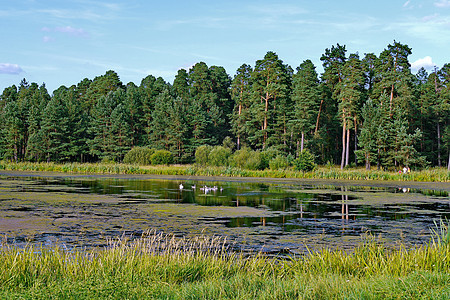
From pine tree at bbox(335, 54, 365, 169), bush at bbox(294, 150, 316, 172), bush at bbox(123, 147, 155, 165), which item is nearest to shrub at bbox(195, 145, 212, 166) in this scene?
bush at bbox(123, 147, 155, 165)

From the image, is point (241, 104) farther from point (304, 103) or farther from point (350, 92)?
point (350, 92)

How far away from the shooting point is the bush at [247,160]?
55.0 metres

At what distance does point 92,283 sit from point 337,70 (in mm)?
75146

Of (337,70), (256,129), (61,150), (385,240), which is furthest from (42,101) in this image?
(385,240)

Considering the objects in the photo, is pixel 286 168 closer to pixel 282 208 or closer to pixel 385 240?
pixel 282 208

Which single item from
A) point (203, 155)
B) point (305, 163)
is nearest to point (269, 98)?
point (203, 155)

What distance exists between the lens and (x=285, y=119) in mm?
74000

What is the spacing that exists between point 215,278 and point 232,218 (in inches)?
406

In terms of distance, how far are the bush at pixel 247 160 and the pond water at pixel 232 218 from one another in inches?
1030

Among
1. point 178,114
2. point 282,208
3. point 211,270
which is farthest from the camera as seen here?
point 178,114

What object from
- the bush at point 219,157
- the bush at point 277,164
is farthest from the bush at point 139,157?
the bush at point 277,164

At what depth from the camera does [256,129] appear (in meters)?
79.8

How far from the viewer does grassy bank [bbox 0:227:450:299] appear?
7289 millimetres

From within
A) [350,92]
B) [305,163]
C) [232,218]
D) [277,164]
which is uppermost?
[350,92]
